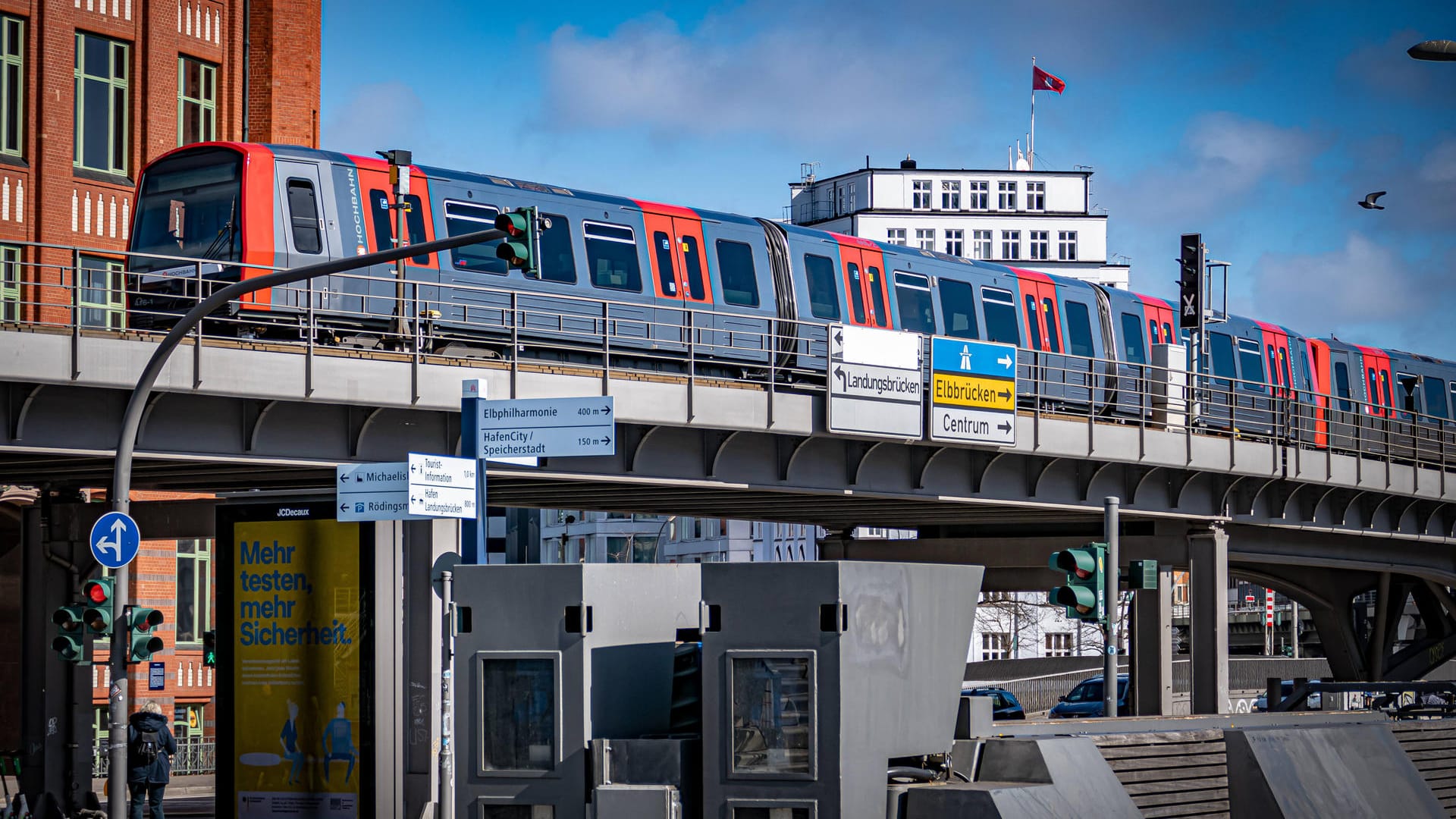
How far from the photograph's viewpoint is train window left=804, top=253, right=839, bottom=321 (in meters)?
32.2

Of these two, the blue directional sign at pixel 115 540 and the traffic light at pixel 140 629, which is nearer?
the blue directional sign at pixel 115 540

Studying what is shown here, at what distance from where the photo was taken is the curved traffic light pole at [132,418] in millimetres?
16828

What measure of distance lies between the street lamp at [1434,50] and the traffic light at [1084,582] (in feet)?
21.9

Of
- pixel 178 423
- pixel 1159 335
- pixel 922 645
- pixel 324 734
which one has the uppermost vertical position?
pixel 1159 335

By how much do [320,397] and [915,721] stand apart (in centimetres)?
1200

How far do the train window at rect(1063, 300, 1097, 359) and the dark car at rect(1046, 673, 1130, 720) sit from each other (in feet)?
25.0

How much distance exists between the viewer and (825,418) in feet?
89.8

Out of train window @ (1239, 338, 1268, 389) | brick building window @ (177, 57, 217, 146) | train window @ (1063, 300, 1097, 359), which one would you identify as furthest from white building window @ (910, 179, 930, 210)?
train window @ (1063, 300, 1097, 359)

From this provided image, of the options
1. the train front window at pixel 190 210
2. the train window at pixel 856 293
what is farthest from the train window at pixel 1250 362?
the train front window at pixel 190 210

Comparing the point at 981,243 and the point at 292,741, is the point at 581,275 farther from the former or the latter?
the point at 981,243

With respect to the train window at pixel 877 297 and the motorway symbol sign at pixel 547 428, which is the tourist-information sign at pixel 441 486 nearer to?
the motorway symbol sign at pixel 547 428

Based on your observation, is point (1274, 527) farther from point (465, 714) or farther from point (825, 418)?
point (465, 714)

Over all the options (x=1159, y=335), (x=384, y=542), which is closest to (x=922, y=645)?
(x=384, y=542)

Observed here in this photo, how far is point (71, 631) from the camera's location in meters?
18.5
